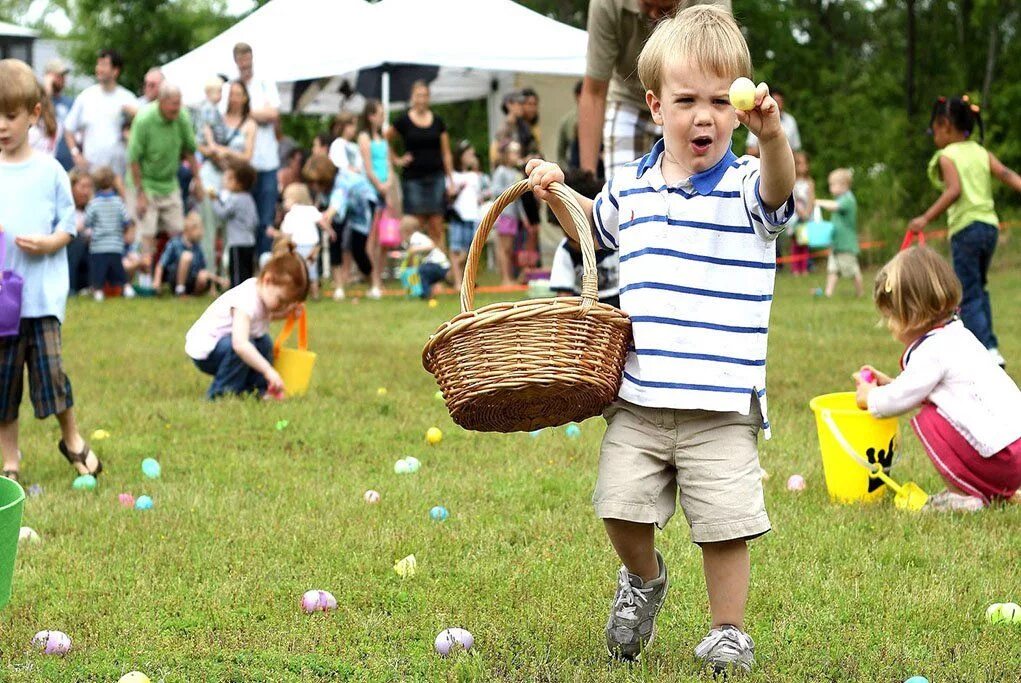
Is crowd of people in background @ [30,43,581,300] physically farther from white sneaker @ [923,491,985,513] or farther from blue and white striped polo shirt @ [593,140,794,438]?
blue and white striped polo shirt @ [593,140,794,438]

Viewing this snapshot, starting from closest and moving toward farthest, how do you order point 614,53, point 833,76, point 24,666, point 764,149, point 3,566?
point 764,149 → point 3,566 → point 24,666 → point 614,53 → point 833,76

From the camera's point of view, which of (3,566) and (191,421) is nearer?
(3,566)

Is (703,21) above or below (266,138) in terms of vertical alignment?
above

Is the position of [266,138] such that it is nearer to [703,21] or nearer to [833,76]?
[703,21]

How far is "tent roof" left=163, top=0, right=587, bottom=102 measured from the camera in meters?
15.5

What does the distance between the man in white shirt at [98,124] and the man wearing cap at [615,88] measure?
28.7 feet

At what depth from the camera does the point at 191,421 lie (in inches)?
255

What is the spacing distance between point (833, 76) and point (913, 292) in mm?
19842

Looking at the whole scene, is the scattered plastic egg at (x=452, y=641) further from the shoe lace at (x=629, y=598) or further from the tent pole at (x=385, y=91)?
the tent pole at (x=385, y=91)

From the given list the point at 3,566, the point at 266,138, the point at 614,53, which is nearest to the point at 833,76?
the point at 266,138

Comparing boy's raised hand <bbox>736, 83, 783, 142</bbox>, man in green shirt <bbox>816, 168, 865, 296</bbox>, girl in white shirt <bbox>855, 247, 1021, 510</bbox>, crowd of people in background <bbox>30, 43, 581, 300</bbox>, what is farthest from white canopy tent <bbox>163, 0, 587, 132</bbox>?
boy's raised hand <bbox>736, 83, 783, 142</bbox>

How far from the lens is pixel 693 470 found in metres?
3.05

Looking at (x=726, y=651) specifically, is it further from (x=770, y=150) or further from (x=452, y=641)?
(x=770, y=150)

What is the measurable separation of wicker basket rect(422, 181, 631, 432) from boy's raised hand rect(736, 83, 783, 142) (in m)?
0.48
